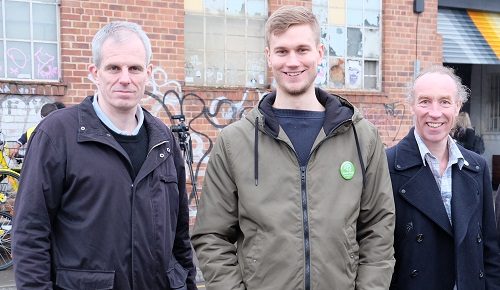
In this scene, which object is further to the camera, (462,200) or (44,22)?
(44,22)

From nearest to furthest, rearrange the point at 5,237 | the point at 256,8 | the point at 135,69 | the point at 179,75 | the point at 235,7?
the point at 135,69, the point at 5,237, the point at 179,75, the point at 235,7, the point at 256,8

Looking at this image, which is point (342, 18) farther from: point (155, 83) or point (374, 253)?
point (374, 253)

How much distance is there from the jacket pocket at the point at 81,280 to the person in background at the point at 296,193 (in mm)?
431

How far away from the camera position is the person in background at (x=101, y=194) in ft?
7.68

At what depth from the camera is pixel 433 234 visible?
2760 mm

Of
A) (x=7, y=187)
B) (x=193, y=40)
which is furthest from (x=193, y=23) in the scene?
(x=7, y=187)

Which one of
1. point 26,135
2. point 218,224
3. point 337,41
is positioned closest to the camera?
point 218,224

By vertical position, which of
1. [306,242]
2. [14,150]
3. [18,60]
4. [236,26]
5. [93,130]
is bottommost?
[306,242]

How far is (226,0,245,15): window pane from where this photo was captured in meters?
7.73

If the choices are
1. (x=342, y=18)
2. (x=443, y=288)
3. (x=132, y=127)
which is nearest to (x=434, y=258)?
(x=443, y=288)

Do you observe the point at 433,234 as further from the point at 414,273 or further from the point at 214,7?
the point at 214,7

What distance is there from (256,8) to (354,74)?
1.87m

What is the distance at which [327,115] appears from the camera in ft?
8.13

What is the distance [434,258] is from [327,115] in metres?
0.95
